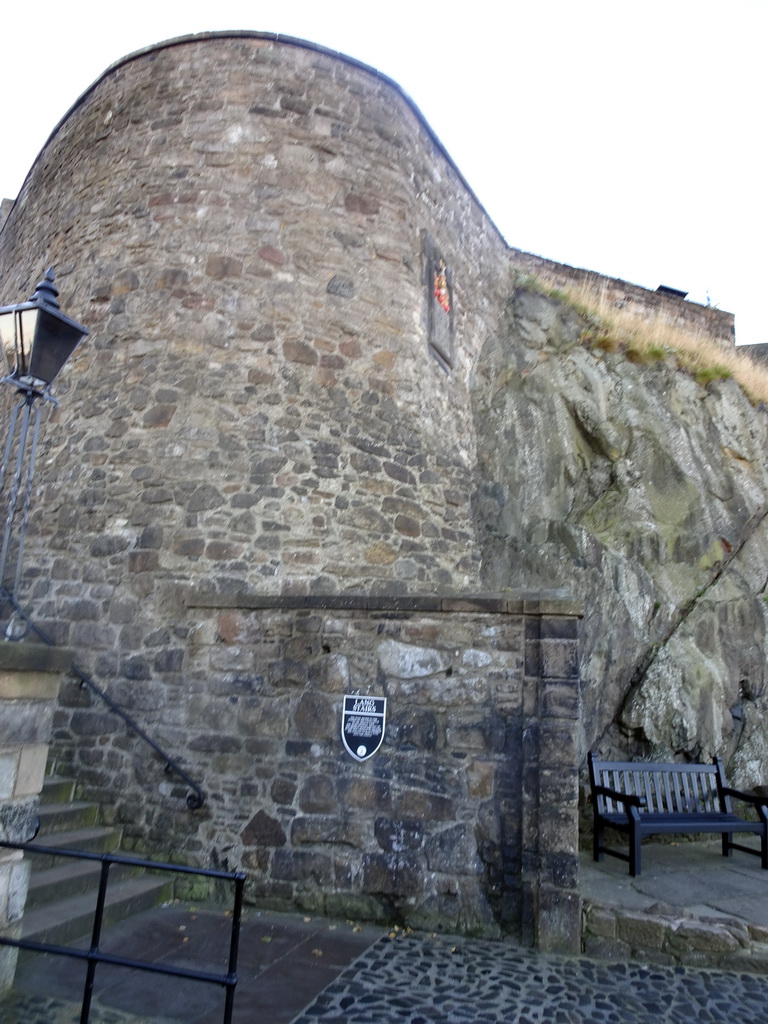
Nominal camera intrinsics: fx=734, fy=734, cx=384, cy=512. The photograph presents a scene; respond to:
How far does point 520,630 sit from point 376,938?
228 centimetres

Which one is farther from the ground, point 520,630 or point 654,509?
point 654,509

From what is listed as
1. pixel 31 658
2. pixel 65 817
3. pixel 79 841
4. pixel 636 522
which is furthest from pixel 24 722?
pixel 636 522

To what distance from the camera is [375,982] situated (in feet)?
13.7

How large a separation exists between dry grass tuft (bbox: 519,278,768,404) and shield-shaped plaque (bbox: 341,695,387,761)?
27.4ft

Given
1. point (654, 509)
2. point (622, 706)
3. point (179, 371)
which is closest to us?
point (179, 371)

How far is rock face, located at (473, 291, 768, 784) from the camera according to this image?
27.3 feet

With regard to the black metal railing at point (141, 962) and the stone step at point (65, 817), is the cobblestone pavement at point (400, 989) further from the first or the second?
the stone step at point (65, 817)

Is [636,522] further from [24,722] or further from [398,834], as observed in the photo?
[24,722]

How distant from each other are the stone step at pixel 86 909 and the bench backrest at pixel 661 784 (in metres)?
3.70

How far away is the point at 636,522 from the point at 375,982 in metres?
7.05

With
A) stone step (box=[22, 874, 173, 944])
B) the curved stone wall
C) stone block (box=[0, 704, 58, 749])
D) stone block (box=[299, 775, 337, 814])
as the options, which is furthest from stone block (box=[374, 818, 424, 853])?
stone block (box=[0, 704, 58, 749])

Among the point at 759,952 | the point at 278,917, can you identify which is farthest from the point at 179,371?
the point at 759,952

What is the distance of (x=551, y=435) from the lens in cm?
1049

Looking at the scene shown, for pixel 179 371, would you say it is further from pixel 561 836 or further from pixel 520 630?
pixel 561 836
